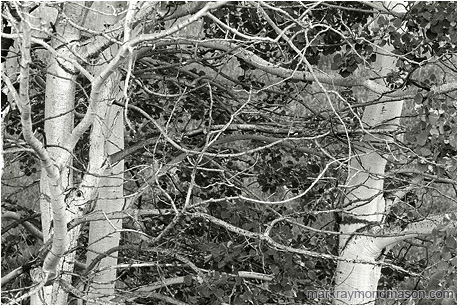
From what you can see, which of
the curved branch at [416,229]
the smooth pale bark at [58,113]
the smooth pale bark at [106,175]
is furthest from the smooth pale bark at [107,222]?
the curved branch at [416,229]

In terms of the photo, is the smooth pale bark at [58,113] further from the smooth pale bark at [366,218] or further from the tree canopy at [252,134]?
the smooth pale bark at [366,218]

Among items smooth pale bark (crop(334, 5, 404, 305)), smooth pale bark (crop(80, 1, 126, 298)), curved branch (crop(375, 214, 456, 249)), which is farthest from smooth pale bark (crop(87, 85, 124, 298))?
curved branch (crop(375, 214, 456, 249))

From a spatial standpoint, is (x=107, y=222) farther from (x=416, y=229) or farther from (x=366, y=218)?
(x=416, y=229)

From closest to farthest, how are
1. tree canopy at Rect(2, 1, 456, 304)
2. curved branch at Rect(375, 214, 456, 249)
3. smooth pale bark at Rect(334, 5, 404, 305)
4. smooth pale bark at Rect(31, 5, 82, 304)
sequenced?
tree canopy at Rect(2, 1, 456, 304) → smooth pale bark at Rect(31, 5, 82, 304) → curved branch at Rect(375, 214, 456, 249) → smooth pale bark at Rect(334, 5, 404, 305)

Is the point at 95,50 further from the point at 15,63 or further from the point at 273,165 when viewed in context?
the point at 273,165

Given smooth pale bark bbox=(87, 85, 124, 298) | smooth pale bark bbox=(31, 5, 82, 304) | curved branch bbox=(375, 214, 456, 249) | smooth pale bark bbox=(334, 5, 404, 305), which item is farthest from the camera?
smooth pale bark bbox=(334, 5, 404, 305)

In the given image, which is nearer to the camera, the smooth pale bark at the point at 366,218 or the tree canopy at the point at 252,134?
the tree canopy at the point at 252,134

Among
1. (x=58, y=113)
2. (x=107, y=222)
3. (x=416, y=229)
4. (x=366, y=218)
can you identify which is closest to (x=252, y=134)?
(x=366, y=218)

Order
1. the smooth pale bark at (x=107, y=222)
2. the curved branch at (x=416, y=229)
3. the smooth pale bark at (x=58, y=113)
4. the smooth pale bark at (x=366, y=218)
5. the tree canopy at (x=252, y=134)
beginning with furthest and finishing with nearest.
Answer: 1. the smooth pale bark at (x=366, y=218)
2. the smooth pale bark at (x=107, y=222)
3. the curved branch at (x=416, y=229)
4. the smooth pale bark at (x=58, y=113)
5. the tree canopy at (x=252, y=134)

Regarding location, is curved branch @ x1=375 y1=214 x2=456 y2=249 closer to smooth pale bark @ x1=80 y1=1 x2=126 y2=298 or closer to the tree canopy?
the tree canopy

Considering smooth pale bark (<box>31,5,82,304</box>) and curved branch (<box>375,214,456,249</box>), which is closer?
smooth pale bark (<box>31,5,82,304</box>)

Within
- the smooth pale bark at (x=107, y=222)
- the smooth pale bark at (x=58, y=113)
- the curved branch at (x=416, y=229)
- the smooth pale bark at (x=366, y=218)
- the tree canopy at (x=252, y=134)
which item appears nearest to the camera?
the tree canopy at (x=252, y=134)

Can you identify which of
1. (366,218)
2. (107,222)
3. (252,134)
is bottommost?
(107,222)

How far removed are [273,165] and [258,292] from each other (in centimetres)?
90
